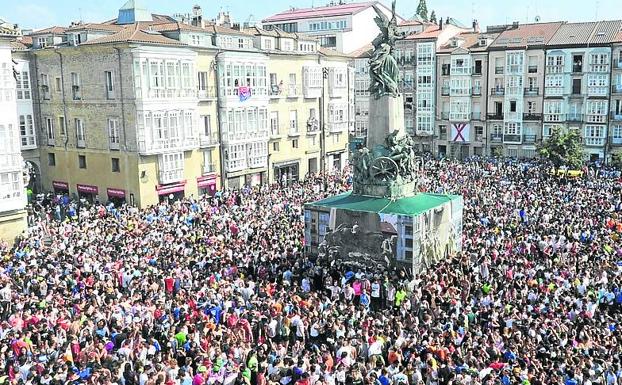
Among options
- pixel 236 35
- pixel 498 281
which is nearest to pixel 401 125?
pixel 498 281

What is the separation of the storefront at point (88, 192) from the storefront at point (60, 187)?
135 cm

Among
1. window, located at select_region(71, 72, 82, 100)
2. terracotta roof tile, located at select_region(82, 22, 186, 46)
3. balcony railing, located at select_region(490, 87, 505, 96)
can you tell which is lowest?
balcony railing, located at select_region(490, 87, 505, 96)

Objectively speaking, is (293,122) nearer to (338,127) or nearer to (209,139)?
(338,127)

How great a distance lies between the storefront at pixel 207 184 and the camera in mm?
45500

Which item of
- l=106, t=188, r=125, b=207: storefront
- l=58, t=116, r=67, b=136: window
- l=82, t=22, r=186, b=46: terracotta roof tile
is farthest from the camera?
l=58, t=116, r=67, b=136: window

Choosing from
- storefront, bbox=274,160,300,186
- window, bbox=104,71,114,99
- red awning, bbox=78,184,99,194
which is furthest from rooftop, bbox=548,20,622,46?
red awning, bbox=78,184,99,194

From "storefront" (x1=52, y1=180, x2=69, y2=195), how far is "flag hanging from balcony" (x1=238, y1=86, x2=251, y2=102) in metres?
13.7

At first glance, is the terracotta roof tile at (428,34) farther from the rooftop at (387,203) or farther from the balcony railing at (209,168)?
the rooftop at (387,203)

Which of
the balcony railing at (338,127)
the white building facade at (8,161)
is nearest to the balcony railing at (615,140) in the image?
the balcony railing at (338,127)

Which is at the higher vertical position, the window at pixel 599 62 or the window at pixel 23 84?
the window at pixel 599 62

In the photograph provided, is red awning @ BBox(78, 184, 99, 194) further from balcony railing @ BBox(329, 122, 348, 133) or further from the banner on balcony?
the banner on balcony

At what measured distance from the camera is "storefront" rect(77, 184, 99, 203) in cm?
4405

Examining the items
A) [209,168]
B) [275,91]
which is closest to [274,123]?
[275,91]

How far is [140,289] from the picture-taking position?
874 inches
